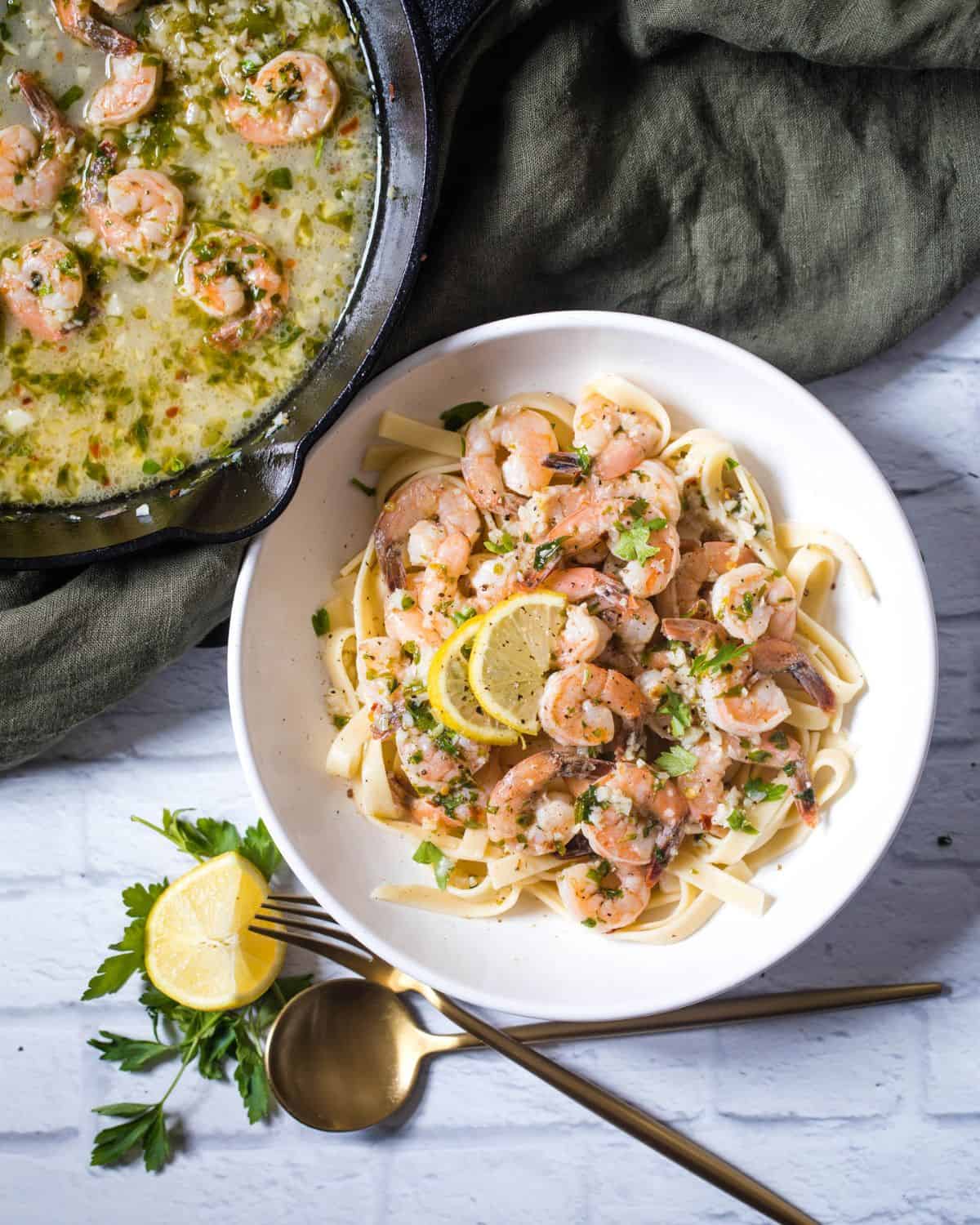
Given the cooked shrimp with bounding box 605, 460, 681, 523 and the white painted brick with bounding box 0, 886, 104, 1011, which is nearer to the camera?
the cooked shrimp with bounding box 605, 460, 681, 523

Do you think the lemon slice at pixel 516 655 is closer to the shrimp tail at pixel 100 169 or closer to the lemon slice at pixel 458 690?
the lemon slice at pixel 458 690

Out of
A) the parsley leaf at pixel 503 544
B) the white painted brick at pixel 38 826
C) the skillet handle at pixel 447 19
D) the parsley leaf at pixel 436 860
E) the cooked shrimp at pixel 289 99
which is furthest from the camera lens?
the white painted brick at pixel 38 826

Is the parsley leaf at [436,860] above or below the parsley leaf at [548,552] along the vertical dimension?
below

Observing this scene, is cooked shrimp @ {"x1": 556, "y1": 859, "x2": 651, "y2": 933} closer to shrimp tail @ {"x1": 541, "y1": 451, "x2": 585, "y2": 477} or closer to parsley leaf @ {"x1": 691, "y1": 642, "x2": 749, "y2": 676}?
parsley leaf @ {"x1": 691, "y1": 642, "x2": 749, "y2": 676}

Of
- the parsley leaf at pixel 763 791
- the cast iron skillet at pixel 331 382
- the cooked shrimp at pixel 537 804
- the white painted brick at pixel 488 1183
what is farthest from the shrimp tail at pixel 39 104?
the white painted brick at pixel 488 1183

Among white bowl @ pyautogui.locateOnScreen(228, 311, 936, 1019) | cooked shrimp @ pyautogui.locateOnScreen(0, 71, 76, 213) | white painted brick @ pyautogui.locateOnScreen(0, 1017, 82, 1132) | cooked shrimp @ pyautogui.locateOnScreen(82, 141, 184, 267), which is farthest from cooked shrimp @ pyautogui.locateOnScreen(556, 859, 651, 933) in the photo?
cooked shrimp @ pyautogui.locateOnScreen(0, 71, 76, 213)

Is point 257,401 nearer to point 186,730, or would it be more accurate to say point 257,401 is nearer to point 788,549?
point 186,730
